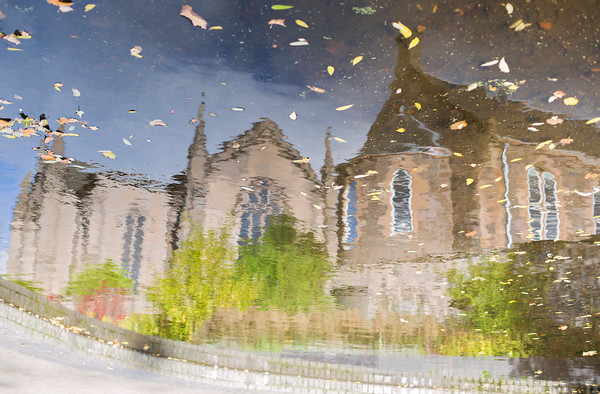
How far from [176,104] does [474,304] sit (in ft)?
23.2

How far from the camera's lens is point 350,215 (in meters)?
5.54

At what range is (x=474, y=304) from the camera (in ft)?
28.9

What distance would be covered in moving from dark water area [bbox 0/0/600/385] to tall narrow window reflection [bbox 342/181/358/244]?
3 centimetres

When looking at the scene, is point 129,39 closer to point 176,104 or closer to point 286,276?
point 176,104

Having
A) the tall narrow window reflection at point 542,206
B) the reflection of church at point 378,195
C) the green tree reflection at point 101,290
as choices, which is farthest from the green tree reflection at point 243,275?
the tall narrow window reflection at point 542,206

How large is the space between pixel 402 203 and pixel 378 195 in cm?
38

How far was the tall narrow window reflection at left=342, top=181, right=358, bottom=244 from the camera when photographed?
496 centimetres

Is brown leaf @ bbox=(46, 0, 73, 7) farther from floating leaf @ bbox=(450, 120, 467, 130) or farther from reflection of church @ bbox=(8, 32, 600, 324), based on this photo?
floating leaf @ bbox=(450, 120, 467, 130)

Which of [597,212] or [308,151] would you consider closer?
[308,151]

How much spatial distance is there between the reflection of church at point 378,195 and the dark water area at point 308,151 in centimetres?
3

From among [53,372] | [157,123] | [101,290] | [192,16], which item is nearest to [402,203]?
[157,123]

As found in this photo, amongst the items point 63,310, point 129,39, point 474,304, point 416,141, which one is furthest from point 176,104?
point 63,310

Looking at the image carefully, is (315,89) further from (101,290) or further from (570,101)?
(101,290)

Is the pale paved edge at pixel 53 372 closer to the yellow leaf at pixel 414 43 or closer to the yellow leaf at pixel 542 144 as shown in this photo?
the yellow leaf at pixel 414 43
